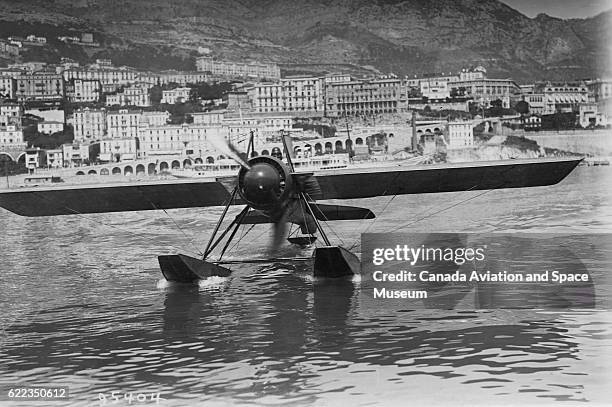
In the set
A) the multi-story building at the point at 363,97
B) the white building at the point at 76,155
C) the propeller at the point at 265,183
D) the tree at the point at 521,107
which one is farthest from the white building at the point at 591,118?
the white building at the point at 76,155

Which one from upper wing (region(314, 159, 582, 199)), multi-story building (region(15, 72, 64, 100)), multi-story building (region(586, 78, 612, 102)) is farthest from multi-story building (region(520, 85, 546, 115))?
multi-story building (region(15, 72, 64, 100))

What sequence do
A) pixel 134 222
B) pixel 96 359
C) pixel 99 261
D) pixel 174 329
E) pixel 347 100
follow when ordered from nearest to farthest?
pixel 96 359 → pixel 174 329 → pixel 99 261 → pixel 134 222 → pixel 347 100

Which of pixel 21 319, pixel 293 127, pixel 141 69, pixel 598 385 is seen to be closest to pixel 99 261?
pixel 21 319

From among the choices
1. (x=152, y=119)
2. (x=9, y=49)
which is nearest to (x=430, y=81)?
(x=152, y=119)

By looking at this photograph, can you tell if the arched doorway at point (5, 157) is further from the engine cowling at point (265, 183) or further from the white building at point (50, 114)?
the engine cowling at point (265, 183)

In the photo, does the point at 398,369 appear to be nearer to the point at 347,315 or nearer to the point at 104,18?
the point at 347,315

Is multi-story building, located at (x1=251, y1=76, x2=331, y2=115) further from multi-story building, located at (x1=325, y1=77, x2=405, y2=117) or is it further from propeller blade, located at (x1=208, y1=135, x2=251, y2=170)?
propeller blade, located at (x1=208, y1=135, x2=251, y2=170)

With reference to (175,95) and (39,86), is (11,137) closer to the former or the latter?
(39,86)
